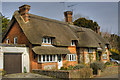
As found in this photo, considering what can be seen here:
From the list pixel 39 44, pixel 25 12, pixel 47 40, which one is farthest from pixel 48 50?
pixel 25 12

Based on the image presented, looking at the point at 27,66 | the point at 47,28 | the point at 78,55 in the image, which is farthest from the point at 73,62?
the point at 27,66

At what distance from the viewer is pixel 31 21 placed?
2305 centimetres

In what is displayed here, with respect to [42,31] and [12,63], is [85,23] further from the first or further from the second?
[12,63]

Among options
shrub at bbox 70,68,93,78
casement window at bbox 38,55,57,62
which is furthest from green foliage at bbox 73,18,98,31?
shrub at bbox 70,68,93,78

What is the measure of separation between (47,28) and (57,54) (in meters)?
4.26

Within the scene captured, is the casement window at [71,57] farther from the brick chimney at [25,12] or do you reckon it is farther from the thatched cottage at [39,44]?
the brick chimney at [25,12]

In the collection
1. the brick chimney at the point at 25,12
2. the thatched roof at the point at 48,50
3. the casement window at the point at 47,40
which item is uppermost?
the brick chimney at the point at 25,12

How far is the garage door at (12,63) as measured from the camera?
18.6 metres

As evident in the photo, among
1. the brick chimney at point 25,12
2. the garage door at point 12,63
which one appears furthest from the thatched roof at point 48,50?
the brick chimney at point 25,12

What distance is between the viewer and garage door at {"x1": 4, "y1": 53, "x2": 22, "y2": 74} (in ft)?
61.1

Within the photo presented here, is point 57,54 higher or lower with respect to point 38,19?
lower

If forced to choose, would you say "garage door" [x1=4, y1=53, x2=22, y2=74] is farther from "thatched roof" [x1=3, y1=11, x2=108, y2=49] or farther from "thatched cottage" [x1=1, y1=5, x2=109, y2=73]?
"thatched roof" [x1=3, y1=11, x2=108, y2=49]

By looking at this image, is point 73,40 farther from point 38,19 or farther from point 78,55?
point 38,19

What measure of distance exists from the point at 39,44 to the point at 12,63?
4101 millimetres
